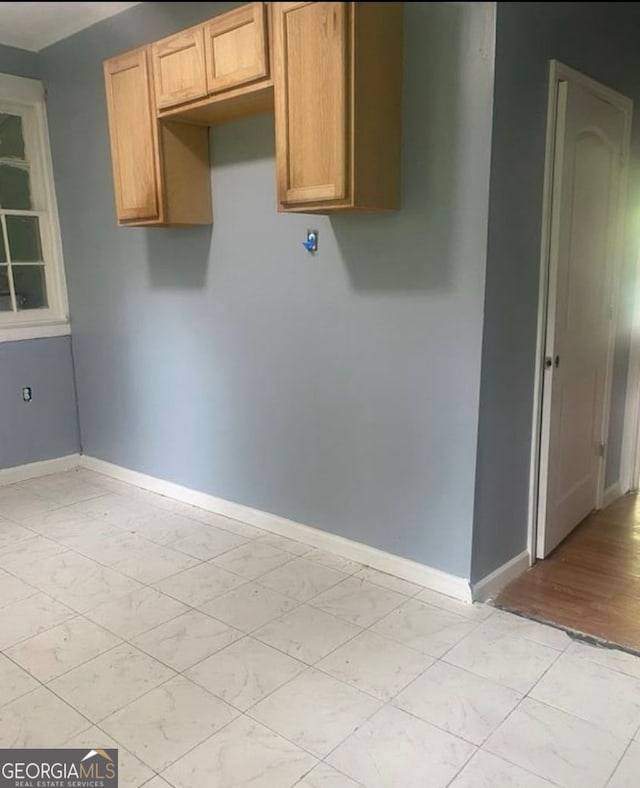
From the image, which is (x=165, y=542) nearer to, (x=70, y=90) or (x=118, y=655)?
(x=118, y=655)

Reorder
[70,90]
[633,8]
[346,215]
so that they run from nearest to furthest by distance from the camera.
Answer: [633,8], [346,215], [70,90]

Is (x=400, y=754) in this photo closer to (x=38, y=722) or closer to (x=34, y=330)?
(x=38, y=722)

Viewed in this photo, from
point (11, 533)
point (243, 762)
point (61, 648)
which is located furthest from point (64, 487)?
point (243, 762)

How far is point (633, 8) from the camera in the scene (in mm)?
612

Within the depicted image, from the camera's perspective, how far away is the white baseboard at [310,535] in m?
2.52

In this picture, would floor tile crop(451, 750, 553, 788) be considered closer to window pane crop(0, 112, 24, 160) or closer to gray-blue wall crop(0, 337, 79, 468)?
gray-blue wall crop(0, 337, 79, 468)

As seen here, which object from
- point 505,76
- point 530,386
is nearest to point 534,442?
point 530,386

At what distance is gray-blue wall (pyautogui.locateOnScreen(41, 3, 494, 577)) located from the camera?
2.25 meters

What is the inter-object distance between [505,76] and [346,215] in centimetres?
74

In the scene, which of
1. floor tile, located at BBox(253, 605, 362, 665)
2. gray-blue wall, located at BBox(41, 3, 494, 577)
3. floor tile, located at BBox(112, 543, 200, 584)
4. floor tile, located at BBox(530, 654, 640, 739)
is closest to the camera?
floor tile, located at BBox(530, 654, 640, 739)

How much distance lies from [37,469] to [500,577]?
114 inches

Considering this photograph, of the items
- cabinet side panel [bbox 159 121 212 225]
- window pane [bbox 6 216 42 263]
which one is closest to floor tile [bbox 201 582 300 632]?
cabinet side panel [bbox 159 121 212 225]

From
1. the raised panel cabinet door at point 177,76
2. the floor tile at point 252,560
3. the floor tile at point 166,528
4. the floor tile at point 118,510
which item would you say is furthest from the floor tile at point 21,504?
the raised panel cabinet door at point 177,76

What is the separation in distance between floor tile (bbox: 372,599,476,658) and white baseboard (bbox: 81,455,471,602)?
134 millimetres
